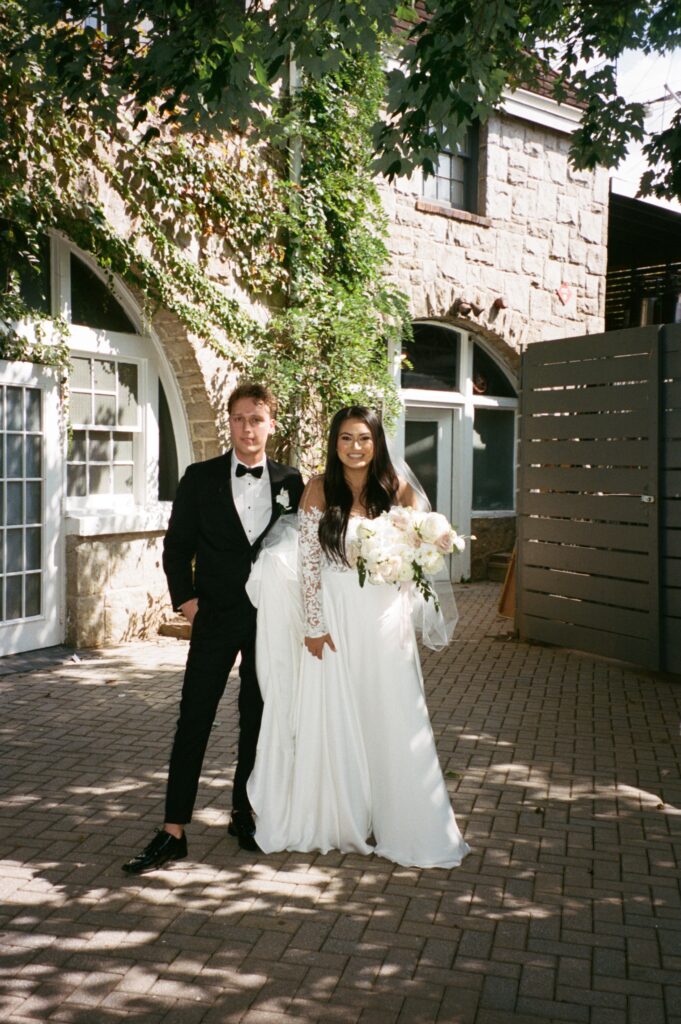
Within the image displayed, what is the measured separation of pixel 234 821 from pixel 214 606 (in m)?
1.01

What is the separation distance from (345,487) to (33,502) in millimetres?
4772

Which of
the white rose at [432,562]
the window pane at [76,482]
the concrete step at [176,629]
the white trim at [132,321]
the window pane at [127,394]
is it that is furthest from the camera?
the window pane at [127,394]

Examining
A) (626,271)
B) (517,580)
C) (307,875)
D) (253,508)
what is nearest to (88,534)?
(517,580)

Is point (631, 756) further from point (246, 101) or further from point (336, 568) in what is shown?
point (246, 101)

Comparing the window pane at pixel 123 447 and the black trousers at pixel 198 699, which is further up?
the window pane at pixel 123 447

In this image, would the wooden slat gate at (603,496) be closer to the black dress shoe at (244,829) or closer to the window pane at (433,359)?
the window pane at (433,359)

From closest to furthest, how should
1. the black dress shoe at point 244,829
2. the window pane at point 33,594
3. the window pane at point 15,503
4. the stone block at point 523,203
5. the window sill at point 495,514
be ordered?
the black dress shoe at point 244,829 → the window pane at point 15,503 → the window pane at point 33,594 → the stone block at point 523,203 → the window sill at point 495,514

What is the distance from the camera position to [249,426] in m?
4.43

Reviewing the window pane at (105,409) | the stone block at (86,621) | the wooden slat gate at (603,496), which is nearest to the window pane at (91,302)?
the window pane at (105,409)

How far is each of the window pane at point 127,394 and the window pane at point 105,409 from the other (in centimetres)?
9

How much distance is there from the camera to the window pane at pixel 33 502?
8.48 metres

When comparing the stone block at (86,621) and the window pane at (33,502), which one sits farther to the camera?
the stone block at (86,621)

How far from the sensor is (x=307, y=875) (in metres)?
4.25

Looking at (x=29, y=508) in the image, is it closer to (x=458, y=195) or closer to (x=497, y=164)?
(x=458, y=195)
